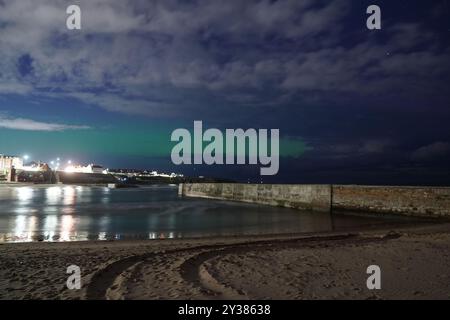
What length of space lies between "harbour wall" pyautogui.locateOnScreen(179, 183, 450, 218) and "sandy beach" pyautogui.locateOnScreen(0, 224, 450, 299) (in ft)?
34.2

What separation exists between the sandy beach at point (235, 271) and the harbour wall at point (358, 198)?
1043cm

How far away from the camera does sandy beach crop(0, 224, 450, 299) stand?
575 centimetres

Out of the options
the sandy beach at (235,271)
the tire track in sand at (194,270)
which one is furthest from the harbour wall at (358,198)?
the sandy beach at (235,271)

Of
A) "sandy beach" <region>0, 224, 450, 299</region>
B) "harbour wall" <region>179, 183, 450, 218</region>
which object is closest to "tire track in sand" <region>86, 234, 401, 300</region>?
"sandy beach" <region>0, 224, 450, 299</region>

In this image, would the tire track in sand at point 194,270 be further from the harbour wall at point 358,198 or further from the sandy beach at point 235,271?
the harbour wall at point 358,198

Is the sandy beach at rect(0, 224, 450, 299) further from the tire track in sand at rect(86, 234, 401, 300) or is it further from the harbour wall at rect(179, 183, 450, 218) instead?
the harbour wall at rect(179, 183, 450, 218)

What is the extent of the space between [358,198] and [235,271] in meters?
18.7

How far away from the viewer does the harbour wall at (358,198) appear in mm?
19789
